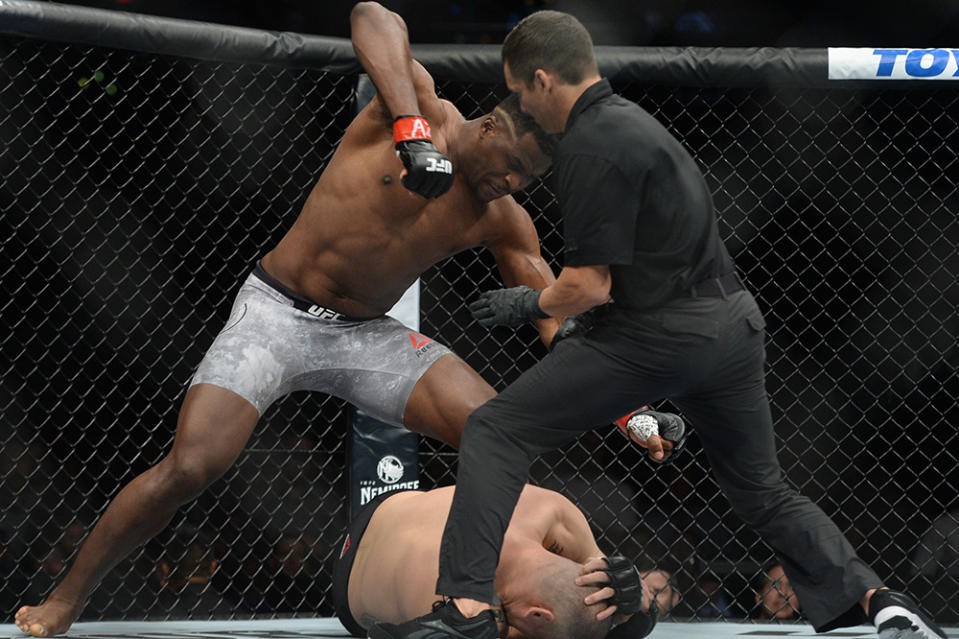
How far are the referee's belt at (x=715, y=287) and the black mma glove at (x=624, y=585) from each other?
0.51 metres

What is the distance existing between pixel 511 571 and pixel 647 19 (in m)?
3.68

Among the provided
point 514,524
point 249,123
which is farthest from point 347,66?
point 249,123

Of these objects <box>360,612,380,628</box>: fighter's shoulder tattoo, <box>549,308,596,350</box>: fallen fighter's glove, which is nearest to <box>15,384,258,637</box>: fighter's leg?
<box>360,612,380,628</box>: fighter's shoulder tattoo

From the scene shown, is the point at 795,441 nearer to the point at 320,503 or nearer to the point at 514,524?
the point at 320,503

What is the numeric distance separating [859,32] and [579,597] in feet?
13.0

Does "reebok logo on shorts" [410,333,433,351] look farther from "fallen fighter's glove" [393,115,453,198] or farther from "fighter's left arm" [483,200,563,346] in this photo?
"fallen fighter's glove" [393,115,453,198]

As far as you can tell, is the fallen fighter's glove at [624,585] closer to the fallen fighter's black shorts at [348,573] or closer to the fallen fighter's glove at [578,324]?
the fallen fighter's glove at [578,324]

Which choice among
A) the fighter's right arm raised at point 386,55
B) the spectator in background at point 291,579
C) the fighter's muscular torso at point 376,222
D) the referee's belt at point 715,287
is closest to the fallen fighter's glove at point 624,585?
the referee's belt at point 715,287

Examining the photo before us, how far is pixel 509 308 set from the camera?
179 cm

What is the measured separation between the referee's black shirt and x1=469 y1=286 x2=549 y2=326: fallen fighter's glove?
5.0 inches

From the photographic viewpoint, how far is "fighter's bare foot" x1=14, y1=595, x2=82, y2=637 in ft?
6.75

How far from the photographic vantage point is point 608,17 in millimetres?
4941

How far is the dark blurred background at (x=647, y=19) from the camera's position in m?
4.82

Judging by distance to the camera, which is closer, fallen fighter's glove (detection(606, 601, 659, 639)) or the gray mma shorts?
fallen fighter's glove (detection(606, 601, 659, 639))
